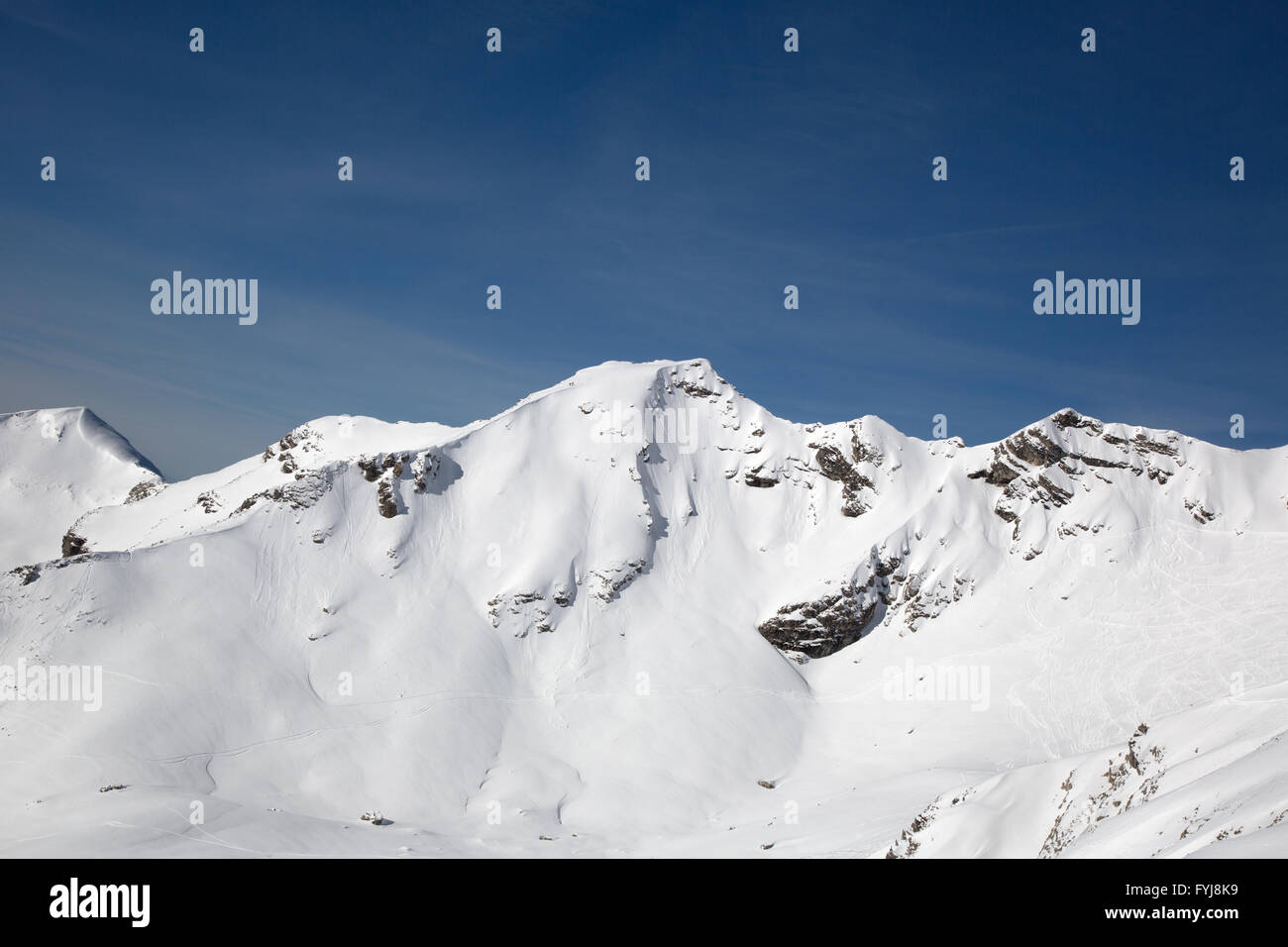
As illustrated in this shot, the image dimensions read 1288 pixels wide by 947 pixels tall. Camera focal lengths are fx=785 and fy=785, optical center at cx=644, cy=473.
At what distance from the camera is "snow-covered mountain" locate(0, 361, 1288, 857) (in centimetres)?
5303

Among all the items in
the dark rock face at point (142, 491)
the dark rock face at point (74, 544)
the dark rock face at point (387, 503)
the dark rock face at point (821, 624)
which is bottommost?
the dark rock face at point (821, 624)

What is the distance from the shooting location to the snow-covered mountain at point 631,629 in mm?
53031

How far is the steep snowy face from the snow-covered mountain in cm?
1941

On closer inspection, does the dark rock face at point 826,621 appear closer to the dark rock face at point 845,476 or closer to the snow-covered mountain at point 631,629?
the snow-covered mountain at point 631,629

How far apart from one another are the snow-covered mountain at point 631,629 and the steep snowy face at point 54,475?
19.4 metres

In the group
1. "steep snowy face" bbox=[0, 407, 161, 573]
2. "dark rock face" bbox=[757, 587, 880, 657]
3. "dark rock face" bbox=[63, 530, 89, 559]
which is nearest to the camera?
"dark rock face" bbox=[757, 587, 880, 657]

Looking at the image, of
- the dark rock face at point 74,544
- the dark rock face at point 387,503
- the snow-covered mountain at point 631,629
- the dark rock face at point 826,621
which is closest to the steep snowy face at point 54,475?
the dark rock face at point 74,544

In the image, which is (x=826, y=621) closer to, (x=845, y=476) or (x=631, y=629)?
(x=631, y=629)

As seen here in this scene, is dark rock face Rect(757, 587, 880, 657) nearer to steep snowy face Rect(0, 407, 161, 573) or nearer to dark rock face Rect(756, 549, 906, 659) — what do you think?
dark rock face Rect(756, 549, 906, 659)

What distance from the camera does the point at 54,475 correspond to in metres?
131

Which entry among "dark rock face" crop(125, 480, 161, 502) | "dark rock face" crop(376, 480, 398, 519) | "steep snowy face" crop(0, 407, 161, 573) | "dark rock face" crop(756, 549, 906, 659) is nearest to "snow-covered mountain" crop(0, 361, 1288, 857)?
"dark rock face" crop(756, 549, 906, 659)
